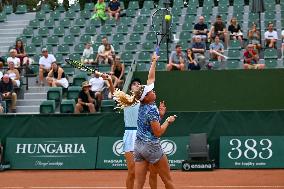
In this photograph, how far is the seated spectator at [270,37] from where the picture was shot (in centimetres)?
2195

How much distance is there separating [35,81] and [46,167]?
195 inches

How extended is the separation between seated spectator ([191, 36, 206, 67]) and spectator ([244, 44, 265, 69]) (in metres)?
1.37

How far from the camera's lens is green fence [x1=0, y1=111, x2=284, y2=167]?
58.5 ft

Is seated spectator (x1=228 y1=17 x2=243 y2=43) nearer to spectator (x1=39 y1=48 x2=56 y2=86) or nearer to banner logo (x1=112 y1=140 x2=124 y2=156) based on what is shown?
spectator (x1=39 y1=48 x2=56 y2=86)

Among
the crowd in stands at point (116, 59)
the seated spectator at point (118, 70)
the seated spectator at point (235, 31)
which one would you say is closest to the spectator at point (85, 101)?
the crowd in stands at point (116, 59)

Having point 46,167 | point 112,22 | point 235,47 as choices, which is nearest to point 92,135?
point 46,167

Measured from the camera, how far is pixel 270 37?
2216 cm

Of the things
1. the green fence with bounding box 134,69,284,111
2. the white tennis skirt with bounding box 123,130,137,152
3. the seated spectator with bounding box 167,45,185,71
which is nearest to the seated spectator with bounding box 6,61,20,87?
the green fence with bounding box 134,69,284,111

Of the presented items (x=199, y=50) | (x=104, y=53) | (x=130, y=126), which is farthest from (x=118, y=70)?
(x=130, y=126)

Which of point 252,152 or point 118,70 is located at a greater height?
point 118,70

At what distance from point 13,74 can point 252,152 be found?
8.43 metres

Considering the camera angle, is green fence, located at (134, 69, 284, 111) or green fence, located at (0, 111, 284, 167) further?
green fence, located at (134, 69, 284, 111)

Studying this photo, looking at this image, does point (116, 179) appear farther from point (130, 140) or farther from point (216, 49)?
point (216, 49)

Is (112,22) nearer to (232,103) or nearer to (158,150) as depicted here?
(232,103)
